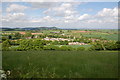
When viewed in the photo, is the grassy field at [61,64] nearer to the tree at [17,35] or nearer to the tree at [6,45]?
the tree at [6,45]

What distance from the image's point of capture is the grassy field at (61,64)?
65.3 inches

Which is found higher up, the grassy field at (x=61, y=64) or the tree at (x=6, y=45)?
the tree at (x=6, y=45)

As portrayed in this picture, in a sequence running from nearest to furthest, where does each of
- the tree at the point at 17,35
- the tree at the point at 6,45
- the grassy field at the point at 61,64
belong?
the grassy field at the point at 61,64
the tree at the point at 6,45
the tree at the point at 17,35

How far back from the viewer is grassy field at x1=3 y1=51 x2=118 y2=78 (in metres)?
1.66

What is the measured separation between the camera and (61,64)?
5.76 ft

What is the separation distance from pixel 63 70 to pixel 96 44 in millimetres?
830

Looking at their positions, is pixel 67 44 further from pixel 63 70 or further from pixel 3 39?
pixel 3 39

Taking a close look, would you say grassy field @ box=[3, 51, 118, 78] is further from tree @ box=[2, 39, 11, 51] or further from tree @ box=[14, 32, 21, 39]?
tree @ box=[14, 32, 21, 39]

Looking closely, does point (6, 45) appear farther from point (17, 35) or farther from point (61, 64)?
point (61, 64)

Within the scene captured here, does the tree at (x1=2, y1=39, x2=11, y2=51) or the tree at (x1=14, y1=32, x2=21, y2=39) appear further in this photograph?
the tree at (x1=14, y1=32, x2=21, y2=39)

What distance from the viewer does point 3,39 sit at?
204cm

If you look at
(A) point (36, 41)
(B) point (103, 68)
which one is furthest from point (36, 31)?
(B) point (103, 68)

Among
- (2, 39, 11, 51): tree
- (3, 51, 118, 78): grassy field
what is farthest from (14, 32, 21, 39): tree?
(3, 51, 118, 78): grassy field

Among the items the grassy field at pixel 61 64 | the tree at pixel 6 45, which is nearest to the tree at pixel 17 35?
the tree at pixel 6 45
